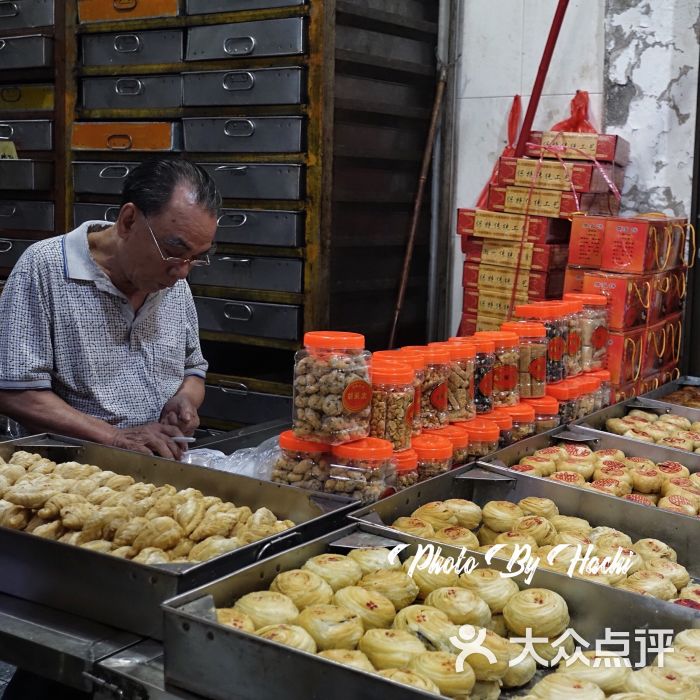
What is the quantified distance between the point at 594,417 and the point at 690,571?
2.75ft

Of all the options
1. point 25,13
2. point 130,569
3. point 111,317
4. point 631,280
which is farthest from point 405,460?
point 25,13

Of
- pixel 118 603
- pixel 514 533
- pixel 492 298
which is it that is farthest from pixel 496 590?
pixel 492 298

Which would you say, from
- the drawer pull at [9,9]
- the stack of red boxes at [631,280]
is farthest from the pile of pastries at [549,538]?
the drawer pull at [9,9]

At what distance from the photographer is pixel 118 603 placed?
1.40 m

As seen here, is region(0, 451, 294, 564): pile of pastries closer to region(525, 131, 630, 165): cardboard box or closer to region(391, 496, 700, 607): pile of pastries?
region(391, 496, 700, 607): pile of pastries

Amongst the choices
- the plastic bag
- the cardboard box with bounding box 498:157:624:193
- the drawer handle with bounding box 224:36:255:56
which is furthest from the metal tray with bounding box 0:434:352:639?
the plastic bag

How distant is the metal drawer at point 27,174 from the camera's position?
14.5 feet

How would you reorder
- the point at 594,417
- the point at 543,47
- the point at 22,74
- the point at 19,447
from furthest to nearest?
1. the point at 22,74
2. the point at 543,47
3. the point at 594,417
4. the point at 19,447

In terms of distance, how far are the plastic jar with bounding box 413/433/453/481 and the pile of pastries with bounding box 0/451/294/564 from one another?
16.9 inches

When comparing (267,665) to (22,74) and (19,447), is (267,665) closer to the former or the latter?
(19,447)

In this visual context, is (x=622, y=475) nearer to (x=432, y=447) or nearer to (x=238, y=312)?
(x=432, y=447)

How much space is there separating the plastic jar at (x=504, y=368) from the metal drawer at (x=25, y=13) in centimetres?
310

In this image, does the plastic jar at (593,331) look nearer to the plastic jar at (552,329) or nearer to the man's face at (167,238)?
the plastic jar at (552,329)

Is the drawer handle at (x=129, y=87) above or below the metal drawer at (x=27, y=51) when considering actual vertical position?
below
